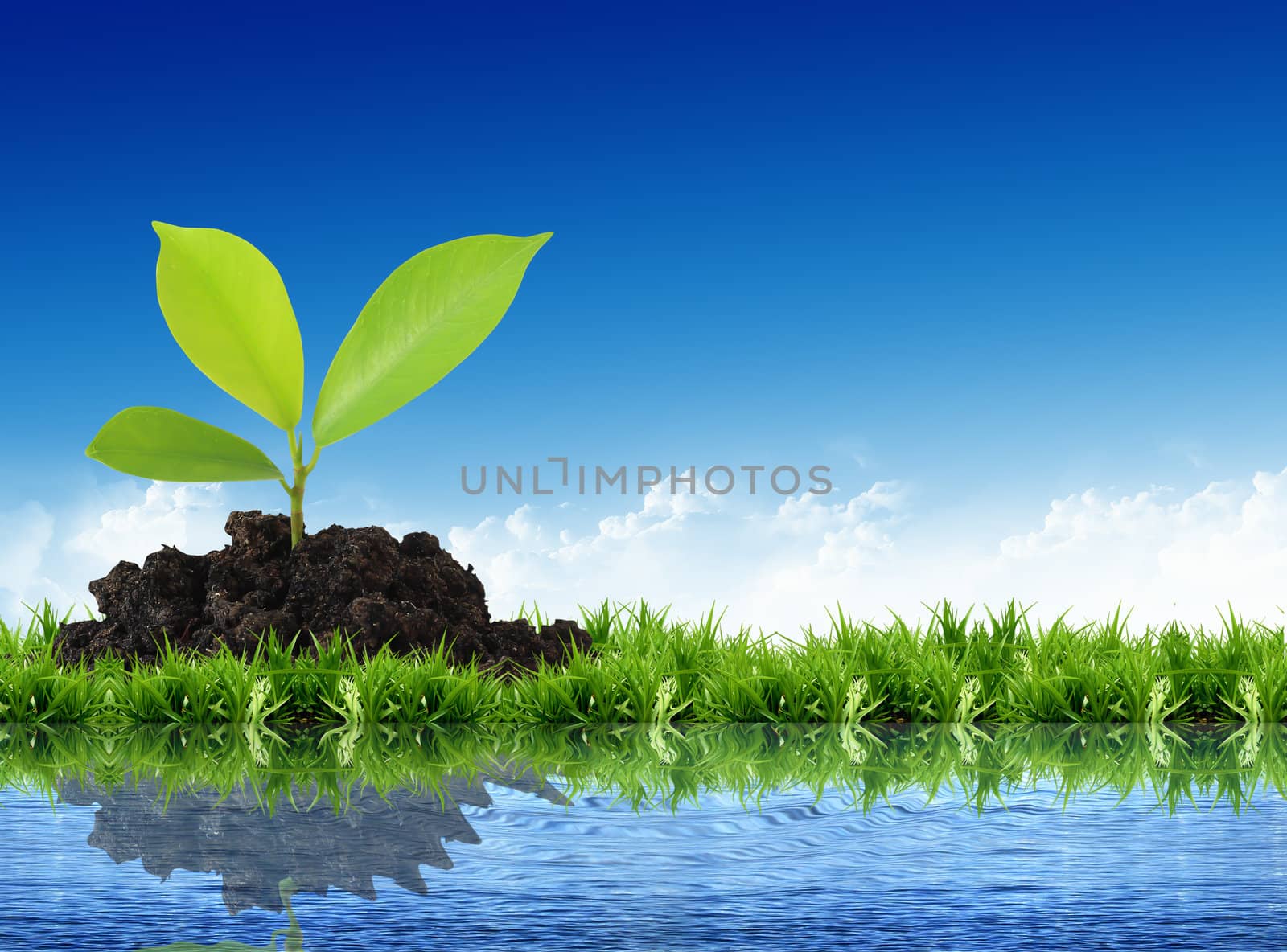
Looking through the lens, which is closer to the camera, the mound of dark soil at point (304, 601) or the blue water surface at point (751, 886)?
the blue water surface at point (751, 886)

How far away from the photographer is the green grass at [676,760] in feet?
8.63

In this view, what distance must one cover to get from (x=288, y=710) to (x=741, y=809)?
205cm

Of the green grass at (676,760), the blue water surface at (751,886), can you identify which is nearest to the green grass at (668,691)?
A: the green grass at (676,760)

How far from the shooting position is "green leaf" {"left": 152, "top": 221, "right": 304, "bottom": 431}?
446 centimetres

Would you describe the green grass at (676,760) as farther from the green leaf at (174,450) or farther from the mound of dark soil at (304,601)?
the green leaf at (174,450)

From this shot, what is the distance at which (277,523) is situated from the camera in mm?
4922

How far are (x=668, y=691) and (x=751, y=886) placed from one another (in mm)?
1999

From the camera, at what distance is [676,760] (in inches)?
119

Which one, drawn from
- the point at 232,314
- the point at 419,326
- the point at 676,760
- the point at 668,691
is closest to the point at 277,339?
the point at 232,314

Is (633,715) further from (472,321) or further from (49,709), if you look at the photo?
(49,709)

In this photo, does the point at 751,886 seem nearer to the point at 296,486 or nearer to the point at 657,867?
the point at 657,867

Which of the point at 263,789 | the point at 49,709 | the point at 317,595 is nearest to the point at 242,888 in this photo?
the point at 263,789

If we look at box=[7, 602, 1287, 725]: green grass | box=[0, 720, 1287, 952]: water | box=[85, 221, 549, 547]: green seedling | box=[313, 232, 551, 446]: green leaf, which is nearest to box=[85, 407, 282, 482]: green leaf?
box=[85, 221, 549, 547]: green seedling

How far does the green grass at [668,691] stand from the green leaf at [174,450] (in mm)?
833
